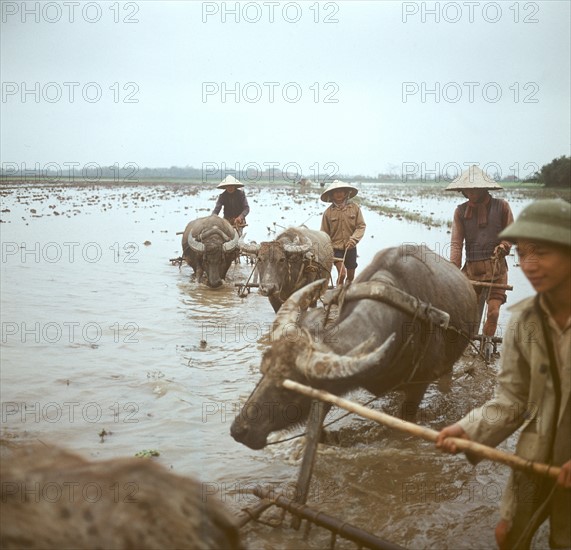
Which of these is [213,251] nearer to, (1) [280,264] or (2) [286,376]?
(1) [280,264]

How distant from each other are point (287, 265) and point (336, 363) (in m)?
4.14

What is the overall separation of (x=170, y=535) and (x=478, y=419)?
5.06 feet

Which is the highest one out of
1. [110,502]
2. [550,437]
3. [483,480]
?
[110,502]

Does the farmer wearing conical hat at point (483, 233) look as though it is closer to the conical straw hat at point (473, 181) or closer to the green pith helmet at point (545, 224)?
the conical straw hat at point (473, 181)

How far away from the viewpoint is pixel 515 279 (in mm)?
11852

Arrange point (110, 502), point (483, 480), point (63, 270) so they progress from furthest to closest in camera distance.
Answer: point (63, 270), point (483, 480), point (110, 502)

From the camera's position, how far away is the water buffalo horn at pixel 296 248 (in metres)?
7.03

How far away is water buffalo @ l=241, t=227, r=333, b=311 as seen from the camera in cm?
706

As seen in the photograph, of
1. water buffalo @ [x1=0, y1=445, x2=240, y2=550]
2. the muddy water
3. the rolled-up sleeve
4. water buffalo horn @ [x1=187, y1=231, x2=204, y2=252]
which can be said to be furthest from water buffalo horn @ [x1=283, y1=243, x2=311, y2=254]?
water buffalo @ [x1=0, y1=445, x2=240, y2=550]

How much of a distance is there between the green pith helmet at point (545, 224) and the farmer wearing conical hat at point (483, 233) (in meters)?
3.66

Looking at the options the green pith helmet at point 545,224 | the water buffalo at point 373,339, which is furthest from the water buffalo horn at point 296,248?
the green pith helmet at point 545,224

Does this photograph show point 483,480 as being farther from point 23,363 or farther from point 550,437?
point 23,363

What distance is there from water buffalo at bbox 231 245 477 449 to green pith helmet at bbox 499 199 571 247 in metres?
1.11

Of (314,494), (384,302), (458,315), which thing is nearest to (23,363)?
(314,494)
